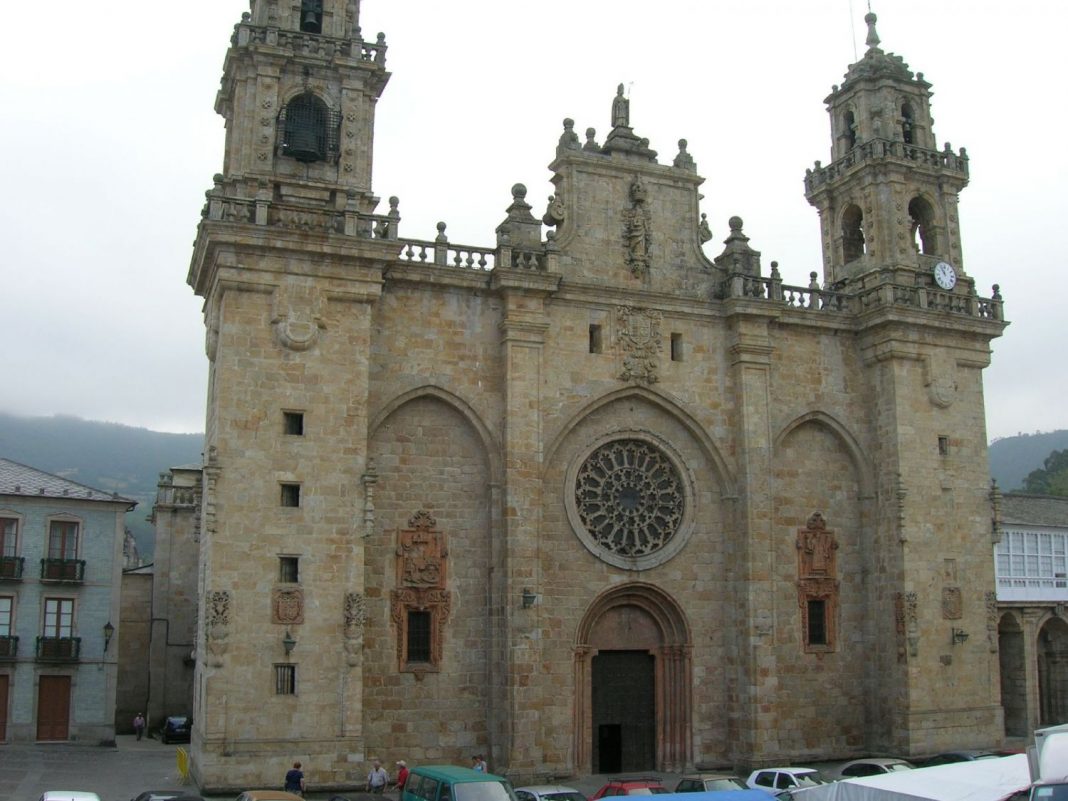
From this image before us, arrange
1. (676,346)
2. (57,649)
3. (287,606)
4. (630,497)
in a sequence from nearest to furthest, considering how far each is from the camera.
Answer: (287,606) → (630,497) → (676,346) → (57,649)

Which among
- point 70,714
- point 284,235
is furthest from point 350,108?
point 70,714

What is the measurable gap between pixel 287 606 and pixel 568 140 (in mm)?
15551

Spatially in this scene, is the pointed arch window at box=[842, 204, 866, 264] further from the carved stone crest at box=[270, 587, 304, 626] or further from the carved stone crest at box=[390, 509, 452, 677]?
the carved stone crest at box=[270, 587, 304, 626]

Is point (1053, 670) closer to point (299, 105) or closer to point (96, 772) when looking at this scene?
point (96, 772)

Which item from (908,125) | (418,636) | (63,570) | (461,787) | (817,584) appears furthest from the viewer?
(908,125)

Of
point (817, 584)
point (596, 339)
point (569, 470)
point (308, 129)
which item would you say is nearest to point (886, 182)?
point (596, 339)

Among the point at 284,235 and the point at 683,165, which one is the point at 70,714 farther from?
the point at 683,165

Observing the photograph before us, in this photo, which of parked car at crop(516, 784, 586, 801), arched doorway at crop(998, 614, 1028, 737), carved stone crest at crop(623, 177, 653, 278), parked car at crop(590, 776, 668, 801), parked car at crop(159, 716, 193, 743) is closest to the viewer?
parked car at crop(516, 784, 586, 801)

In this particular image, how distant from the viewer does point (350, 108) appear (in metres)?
29.4

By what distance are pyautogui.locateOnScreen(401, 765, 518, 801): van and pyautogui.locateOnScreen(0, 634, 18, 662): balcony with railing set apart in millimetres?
20945

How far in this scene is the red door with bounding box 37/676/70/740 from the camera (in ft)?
116

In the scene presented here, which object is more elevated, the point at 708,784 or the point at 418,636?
the point at 418,636

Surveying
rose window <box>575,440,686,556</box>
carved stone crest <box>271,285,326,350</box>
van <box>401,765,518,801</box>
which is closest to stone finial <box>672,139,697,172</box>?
rose window <box>575,440,686,556</box>

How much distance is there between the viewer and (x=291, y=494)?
26.3 meters
